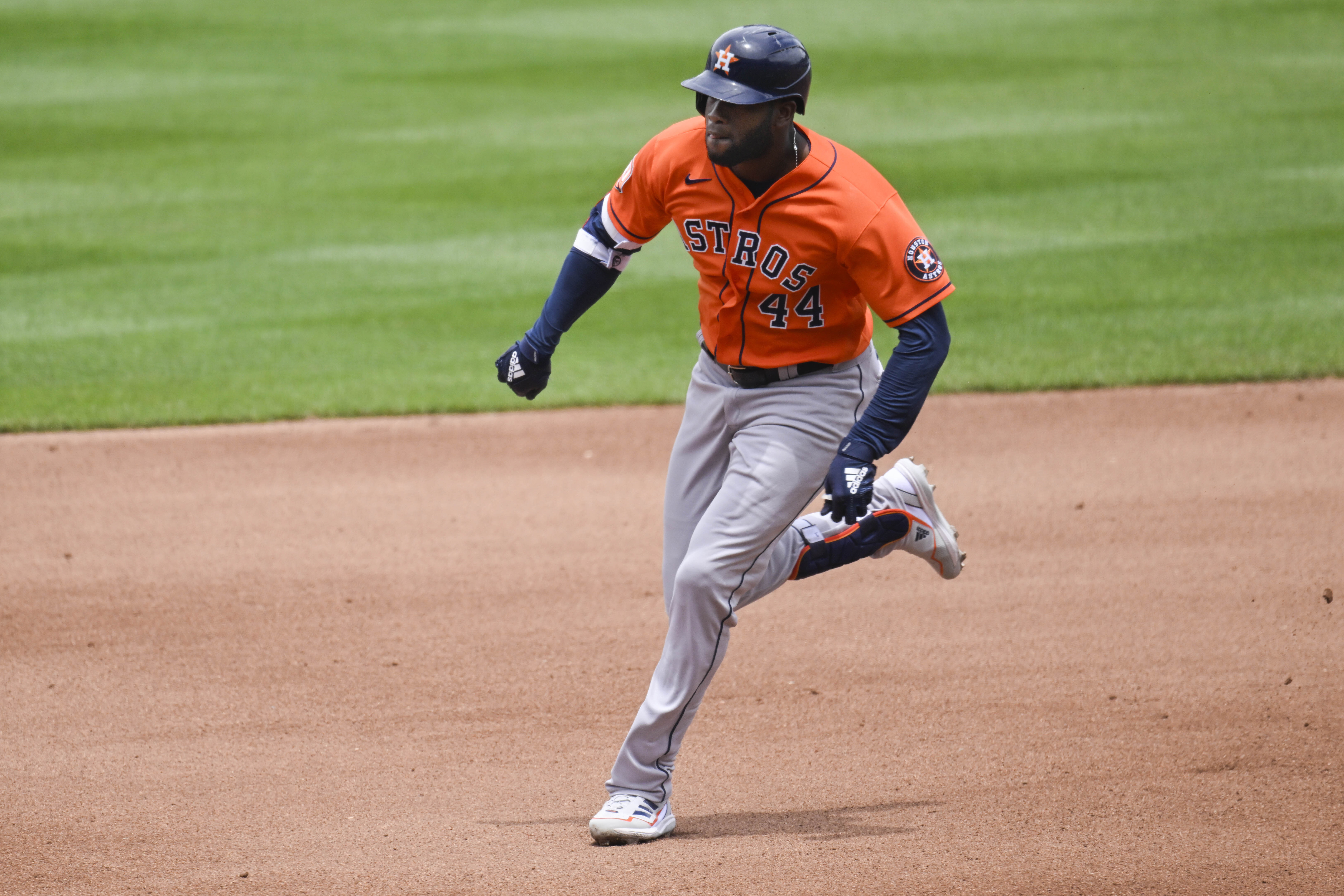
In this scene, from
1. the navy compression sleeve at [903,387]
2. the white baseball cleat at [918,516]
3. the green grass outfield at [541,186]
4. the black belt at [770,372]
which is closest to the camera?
the navy compression sleeve at [903,387]

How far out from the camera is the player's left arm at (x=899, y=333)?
4.06 metres

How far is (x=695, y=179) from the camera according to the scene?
4266 mm

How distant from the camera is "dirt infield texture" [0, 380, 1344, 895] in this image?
→ 4043 mm

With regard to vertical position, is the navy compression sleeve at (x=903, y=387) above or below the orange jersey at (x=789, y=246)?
below

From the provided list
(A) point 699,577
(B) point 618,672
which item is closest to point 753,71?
(A) point 699,577

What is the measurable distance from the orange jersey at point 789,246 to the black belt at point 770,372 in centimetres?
2

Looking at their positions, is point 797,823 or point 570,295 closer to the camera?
point 797,823

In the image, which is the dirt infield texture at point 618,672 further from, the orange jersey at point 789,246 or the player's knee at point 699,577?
the orange jersey at point 789,246

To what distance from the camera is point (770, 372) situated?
4379mm

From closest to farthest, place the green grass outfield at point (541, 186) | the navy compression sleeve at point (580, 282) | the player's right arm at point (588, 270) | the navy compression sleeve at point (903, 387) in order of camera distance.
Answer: the navy compression sleeve at point (903, 387), the player's right arm at point (588, 270), the navy compression sleeve at point (580, 282), the green grass outfield at point (541, 186)

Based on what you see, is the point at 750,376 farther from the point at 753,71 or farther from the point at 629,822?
the point at 629,822

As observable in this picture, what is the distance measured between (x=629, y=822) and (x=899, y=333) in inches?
62.8

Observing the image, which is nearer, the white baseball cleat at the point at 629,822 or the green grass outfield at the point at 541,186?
the white baseball cleat at the point at 629,822

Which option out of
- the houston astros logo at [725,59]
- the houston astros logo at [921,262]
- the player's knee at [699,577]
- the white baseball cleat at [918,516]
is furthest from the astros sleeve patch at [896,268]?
the white baseball cleat at [918,516]
